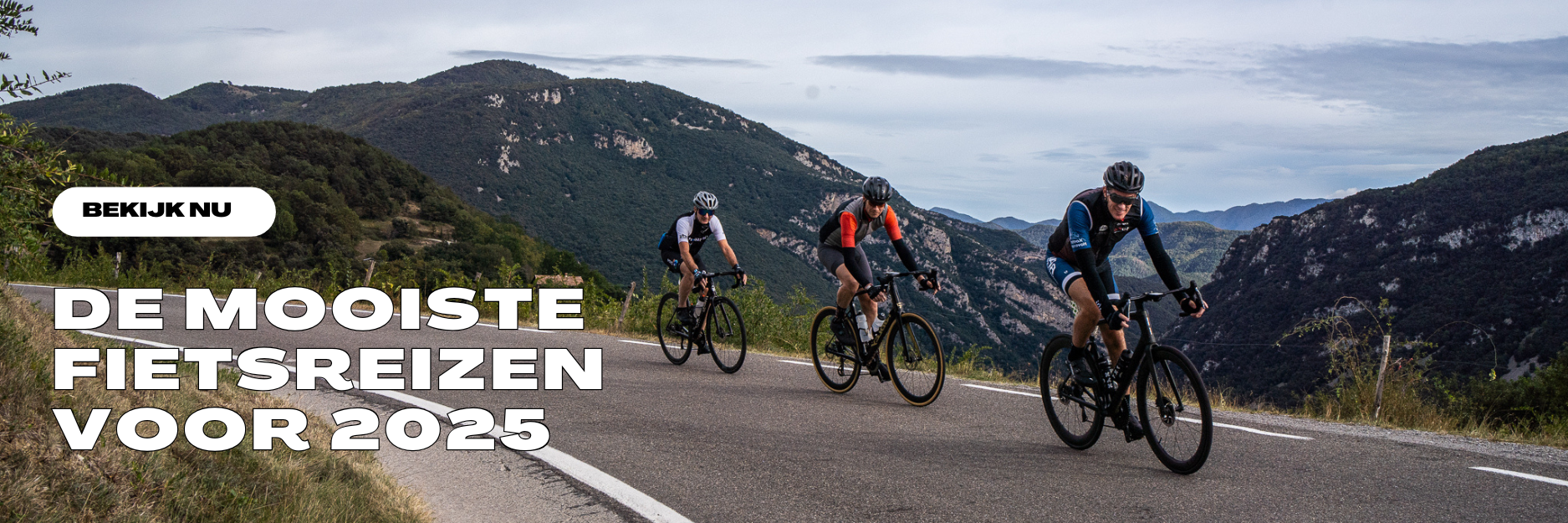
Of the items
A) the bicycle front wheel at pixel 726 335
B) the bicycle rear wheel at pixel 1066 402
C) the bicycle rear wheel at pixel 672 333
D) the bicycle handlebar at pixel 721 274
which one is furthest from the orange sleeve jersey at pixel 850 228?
the bicycle rear wheel at pixel 672 333

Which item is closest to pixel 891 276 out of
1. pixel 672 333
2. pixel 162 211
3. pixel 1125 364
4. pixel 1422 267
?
pixel 1125 364

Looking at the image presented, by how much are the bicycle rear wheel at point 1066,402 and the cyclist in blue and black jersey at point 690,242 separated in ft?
11.9

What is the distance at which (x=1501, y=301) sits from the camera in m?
73.9

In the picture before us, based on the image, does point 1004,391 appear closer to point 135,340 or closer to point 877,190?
point 877,190

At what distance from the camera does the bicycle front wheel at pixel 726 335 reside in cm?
902

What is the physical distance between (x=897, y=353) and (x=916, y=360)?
0.66 feet

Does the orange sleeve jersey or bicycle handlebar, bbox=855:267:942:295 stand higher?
the orange sleeve jersey

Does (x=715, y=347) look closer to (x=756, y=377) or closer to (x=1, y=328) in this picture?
(x=756, y=377)

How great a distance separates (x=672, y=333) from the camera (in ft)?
32.3

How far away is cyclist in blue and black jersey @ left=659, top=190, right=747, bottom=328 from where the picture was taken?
9180mm

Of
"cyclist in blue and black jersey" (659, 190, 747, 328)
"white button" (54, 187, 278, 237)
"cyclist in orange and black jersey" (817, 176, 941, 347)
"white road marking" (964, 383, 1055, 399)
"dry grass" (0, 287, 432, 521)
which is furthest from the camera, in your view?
"cyclist in blue and black jersey" (659, 190, 747, 328)

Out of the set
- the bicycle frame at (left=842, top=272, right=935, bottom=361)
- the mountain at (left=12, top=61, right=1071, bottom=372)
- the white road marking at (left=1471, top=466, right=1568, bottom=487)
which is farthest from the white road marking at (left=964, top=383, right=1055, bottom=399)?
the mountain at (left=12, top=61, right=1071, bottom=372)

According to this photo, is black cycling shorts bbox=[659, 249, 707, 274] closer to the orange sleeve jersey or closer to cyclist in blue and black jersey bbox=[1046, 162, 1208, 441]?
the orange sleeve jersey

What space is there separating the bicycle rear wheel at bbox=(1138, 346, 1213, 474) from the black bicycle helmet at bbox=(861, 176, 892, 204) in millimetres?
2619
